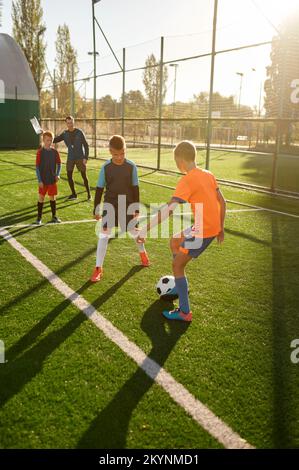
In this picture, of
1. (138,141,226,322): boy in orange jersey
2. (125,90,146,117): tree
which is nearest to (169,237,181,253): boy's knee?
(138,141,226,322): boy in orange jersey

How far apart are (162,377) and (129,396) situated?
0.35 metres

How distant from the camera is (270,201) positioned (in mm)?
11023

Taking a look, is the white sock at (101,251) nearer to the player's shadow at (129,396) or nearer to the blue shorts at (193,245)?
the player's shadow at (129,396)

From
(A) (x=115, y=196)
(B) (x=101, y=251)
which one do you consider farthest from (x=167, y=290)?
(A) (x=115, y=196)

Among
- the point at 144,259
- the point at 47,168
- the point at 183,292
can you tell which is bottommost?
the point at 144,259

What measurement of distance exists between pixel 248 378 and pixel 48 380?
156 cm

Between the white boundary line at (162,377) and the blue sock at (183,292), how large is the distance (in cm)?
70

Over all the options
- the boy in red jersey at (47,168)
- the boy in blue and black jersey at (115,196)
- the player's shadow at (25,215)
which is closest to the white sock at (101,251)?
the boy in blue and black jersey at (115,196)

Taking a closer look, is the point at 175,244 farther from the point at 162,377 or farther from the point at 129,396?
the point at 129,396

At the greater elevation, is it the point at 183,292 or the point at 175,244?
the point at 175,244

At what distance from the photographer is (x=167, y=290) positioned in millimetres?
4680

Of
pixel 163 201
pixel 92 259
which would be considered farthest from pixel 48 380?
pixel 163 201

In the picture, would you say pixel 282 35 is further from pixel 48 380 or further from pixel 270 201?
pixel 48 380

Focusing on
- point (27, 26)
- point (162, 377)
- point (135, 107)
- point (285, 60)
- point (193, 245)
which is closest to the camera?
point (162, 377)
